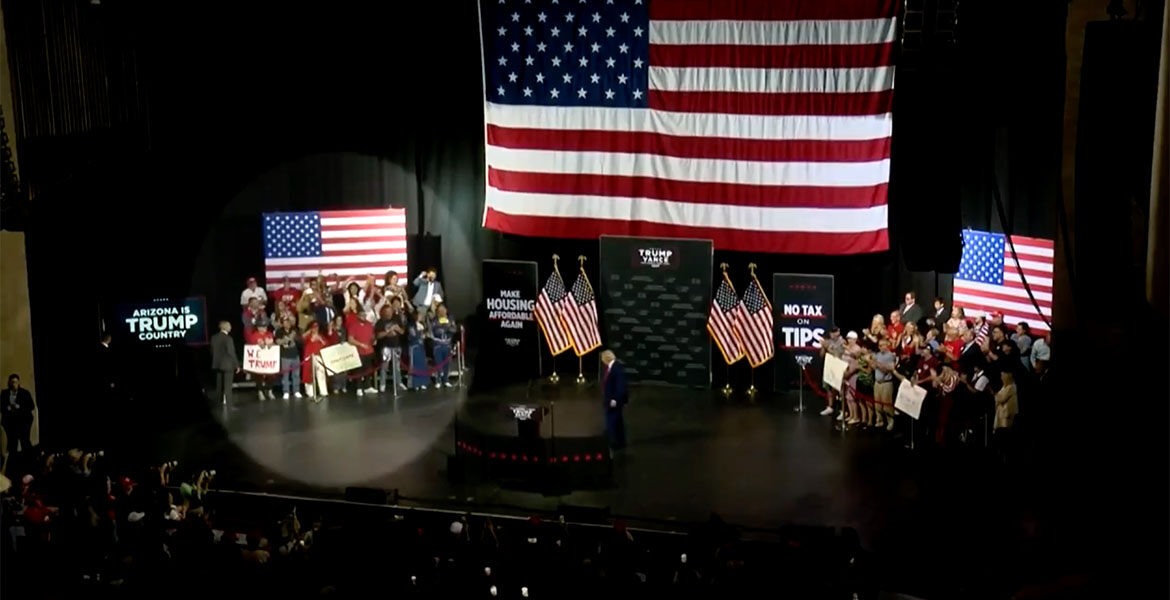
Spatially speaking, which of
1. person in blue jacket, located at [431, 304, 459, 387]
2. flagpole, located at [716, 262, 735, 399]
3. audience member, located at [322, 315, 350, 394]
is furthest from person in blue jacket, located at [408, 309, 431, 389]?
flagpole, located at [716, 262, 735, 399]

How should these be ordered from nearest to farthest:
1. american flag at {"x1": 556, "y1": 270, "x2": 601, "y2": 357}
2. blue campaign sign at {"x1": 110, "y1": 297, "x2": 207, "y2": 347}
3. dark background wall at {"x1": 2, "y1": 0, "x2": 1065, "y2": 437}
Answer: dark background wall at {"x1": 2, "y1": 0, "x2": 1065, "y2": 437} < blue campaign sign at {"x1": 110, "y1": 297, "x2": 207, "y2": 347} < american flag at {"x1": 556, "y1": 270, "x2": 601, "y2": 357}

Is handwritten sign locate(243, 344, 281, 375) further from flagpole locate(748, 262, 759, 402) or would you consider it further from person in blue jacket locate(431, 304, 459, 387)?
flagpole locate(748, 262, 759, 402)

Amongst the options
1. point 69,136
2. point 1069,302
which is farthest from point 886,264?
point 69,136

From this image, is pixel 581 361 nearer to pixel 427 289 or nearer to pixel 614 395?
pixel 427 289

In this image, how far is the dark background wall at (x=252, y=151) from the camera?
711 inches

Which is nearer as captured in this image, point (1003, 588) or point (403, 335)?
point (1003, 588)

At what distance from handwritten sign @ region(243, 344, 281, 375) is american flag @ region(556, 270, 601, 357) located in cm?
400

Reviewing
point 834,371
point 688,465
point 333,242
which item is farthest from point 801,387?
point 333,242

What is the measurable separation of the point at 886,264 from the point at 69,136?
10.8 metres

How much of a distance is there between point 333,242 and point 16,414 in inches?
217

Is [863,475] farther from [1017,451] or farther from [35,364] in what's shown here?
[35,364]

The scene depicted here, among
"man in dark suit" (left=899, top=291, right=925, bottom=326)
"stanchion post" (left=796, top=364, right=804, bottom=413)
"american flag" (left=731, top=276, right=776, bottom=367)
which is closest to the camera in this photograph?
"man in dark suit" (left=899, top=291, right=925, bottom=326)

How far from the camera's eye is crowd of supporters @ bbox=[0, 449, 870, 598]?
1049cm

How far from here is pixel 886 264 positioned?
19406 millimetres
